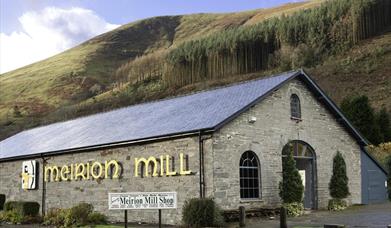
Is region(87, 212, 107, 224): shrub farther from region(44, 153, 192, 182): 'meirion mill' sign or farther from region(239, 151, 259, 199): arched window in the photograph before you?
region(239, 151, 259, 199): arched window

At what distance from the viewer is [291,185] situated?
75.4 feet

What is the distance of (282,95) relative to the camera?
24.3m

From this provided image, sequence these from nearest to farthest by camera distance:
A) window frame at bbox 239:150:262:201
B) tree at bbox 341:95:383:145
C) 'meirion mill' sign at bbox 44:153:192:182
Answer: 'meirion mill' sign at bbox 44:153:192:182
window frame at bbox 239:150:262:201
tree at bbox 341:95:383:145

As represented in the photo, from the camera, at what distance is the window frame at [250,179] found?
72.0 feet

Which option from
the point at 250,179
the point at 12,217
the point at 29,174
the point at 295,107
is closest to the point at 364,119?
the point at 295,107

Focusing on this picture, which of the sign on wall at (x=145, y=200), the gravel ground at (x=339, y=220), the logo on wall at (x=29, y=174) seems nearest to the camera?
the sign on wall at (x=145, y=200)

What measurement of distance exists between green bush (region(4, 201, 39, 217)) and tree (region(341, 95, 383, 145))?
23179mm

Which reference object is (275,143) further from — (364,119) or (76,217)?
(364,119)

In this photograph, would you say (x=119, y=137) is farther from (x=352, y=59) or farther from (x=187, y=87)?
(x=187, y=87)

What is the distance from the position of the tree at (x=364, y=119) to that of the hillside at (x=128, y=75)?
1751 cm

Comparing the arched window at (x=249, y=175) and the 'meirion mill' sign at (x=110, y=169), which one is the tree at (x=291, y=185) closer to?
the arched window at (x=249, y=175)

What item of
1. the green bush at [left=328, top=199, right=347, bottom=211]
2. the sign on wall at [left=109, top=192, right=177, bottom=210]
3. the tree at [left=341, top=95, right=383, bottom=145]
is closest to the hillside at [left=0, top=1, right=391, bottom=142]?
the tree at [left=341, top=95, right=383, bottom=145]

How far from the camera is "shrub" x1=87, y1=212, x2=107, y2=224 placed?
→ 75.4 ft

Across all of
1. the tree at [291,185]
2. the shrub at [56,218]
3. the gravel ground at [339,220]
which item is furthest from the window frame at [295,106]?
the shrub at [56,218]
